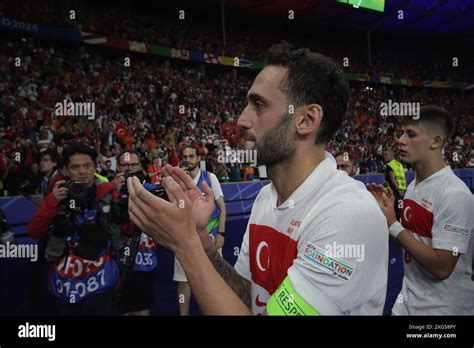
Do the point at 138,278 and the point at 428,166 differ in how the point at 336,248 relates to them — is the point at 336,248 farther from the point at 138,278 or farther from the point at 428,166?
the point at 138,278

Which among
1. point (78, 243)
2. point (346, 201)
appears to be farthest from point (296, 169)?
point (78, 243)

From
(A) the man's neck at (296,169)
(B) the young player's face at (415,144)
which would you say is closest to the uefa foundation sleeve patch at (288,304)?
(A) the man's neck at (296,169)

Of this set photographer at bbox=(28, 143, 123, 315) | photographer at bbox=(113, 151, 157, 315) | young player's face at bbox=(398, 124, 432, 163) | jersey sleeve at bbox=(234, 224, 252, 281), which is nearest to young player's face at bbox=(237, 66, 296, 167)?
jersey sleeve at bbox=(234, 224, 252, 281)

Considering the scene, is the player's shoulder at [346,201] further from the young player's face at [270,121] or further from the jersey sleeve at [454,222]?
the jersey sleeve at [454,222]

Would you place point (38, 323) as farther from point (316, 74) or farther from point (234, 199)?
point (234, 199)

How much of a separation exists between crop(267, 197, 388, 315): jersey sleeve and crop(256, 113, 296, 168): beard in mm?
260

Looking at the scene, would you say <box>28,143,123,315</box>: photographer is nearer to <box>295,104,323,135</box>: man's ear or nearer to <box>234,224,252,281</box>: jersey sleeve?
<box>234,224,252,281</box>: jersey sleeve

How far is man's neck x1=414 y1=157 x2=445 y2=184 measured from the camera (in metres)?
2.13

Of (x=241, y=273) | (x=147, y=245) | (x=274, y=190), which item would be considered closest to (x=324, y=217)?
(x=274, y=190)

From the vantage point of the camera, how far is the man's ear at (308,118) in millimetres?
1255

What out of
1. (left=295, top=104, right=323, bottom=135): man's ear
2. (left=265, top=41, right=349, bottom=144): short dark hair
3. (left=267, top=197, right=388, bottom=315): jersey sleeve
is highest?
(left=265, top=41, right=349, bottom=144): short dark hair

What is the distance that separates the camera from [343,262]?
3.41 feet

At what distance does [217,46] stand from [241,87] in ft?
9.10

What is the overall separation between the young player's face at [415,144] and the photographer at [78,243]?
1804mm
